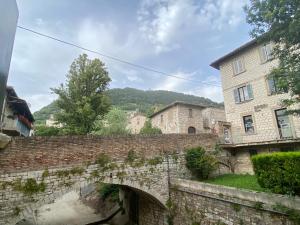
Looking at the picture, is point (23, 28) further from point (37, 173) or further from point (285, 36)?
point (285, 36)

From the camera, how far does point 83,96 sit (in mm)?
17078

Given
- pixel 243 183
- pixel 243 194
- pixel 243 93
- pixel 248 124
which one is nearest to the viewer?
pixel 243 194

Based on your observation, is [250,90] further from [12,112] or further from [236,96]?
[12,112]

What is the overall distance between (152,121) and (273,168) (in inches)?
1012

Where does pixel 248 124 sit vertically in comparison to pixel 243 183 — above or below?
above

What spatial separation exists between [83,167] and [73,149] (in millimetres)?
1006

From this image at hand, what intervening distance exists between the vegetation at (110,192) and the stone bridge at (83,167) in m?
5.23

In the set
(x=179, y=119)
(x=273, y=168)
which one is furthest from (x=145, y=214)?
(x=179, y=119)

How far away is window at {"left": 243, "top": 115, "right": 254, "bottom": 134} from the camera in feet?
53.1

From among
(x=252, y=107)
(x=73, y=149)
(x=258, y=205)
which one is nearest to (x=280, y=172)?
(x=258, y=205)

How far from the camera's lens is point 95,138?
10.5 metres

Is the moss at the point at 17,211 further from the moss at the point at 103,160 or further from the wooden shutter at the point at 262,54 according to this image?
the wooden shutter at the point at 262,54

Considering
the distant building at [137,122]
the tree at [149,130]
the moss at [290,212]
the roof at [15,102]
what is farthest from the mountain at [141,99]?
the moss at [290,212]

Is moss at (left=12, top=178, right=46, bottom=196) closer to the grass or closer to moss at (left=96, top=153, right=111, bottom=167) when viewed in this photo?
moss at (left=96, top=153, right=111, bottom=167)
